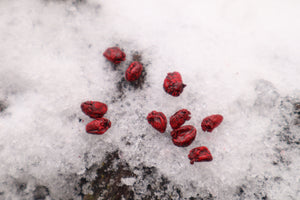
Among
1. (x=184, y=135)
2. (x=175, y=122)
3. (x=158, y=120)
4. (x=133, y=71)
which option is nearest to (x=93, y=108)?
(x=133, y=71)

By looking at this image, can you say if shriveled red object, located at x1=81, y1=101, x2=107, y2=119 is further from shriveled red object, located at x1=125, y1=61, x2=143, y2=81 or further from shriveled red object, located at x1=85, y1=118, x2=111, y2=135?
shriveled red object, located at x1=125, y1=61, x2=143, y2=81

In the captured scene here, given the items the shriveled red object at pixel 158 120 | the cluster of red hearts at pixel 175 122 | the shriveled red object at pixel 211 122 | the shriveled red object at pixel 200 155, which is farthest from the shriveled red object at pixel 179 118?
the shriveled red object at pixel 200 155

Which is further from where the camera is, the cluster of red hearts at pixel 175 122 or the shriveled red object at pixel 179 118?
the shriveled red object at pixel 179 118

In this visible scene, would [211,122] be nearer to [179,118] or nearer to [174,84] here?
[179,118]

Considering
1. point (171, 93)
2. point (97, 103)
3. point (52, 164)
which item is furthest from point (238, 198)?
point (52, 164)

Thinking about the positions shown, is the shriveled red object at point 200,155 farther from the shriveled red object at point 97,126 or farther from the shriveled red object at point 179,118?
the shriveled red object at point 97,126

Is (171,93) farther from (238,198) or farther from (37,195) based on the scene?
(37,195)
